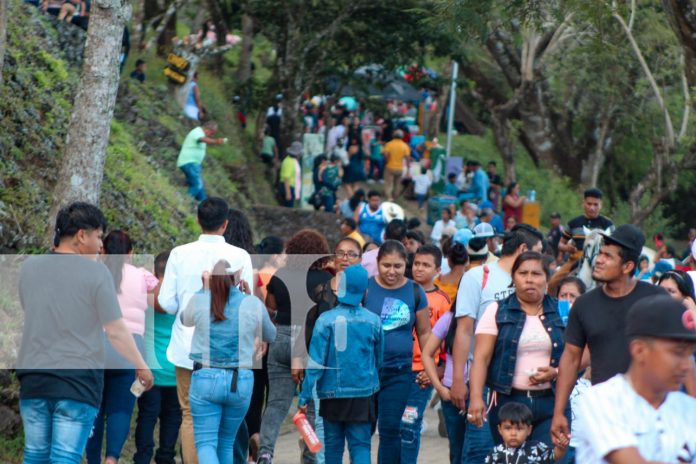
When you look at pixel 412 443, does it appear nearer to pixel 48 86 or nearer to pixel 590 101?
pixel 48 86

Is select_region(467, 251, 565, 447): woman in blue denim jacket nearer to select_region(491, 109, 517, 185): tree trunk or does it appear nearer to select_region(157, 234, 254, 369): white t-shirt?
select_region(157, 234, 254, 369): white t-shirt

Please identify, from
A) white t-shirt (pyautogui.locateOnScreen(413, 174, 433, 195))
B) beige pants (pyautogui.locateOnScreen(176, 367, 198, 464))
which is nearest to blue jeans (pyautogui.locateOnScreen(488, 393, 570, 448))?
beige pants (pyautogui.locateOnScreen(176, 367, 198, 464))

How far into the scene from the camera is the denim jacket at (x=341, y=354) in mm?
7656

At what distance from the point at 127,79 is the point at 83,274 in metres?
15.1

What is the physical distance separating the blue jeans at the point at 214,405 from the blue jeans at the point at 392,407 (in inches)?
46.2

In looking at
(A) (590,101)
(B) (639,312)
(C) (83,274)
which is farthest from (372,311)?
(A) (590,101)

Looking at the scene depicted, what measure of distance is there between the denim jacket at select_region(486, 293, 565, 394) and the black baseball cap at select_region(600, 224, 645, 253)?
764 mm

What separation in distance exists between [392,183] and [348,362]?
19626 mm

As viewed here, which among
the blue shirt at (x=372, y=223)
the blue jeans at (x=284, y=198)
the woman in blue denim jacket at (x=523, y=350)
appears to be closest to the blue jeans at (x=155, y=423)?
the woman in blue denim jacket at (x=523, y=350)

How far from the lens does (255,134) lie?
84.5 feet

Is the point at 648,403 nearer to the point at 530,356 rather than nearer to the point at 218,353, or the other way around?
the point at 530,356

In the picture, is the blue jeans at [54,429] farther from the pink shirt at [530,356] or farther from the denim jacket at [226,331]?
the pink shirt at [530,356]

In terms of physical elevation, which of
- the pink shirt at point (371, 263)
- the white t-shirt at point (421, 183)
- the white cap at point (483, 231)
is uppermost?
the white t-shirt at point (421, 183)


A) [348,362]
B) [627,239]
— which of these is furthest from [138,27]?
[627,239]
